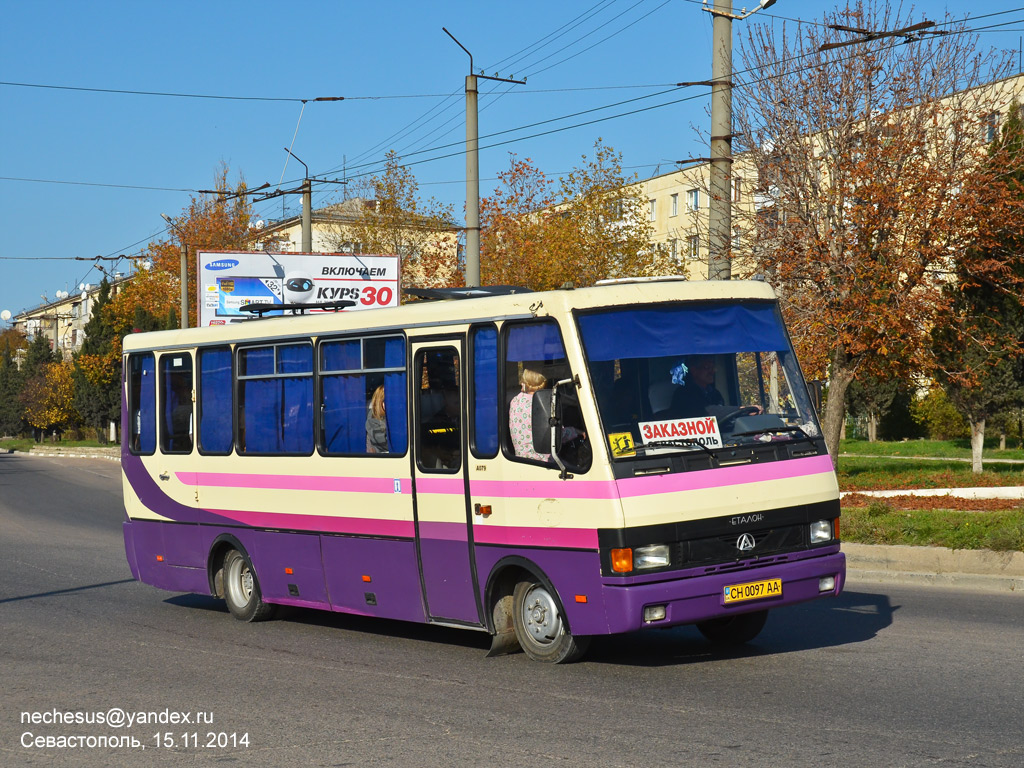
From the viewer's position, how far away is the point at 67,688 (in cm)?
882

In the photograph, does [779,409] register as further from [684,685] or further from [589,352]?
[684,685]

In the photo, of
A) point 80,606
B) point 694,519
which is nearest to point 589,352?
point 694,519

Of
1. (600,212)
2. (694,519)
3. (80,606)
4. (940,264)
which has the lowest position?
(80,606)

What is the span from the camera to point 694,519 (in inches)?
329

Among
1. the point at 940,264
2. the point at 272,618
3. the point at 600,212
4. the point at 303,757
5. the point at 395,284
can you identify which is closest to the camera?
the point at 303,757

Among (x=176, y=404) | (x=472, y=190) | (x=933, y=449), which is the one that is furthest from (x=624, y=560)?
(x=933, y=449)

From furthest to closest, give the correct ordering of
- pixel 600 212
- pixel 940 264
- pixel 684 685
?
pixel 600 212 → pixel 940 264 → pixel 684 685

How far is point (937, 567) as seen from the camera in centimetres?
1348

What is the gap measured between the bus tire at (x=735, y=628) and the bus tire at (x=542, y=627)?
1.20 m

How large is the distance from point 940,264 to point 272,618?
16432 mm

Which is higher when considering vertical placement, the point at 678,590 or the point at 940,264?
the point at 940,264

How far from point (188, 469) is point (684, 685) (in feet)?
20.8

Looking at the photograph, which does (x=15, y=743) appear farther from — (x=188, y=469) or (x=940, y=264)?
(x=940, y=264)

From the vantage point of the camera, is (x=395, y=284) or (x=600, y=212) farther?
(x=600, y=212)
